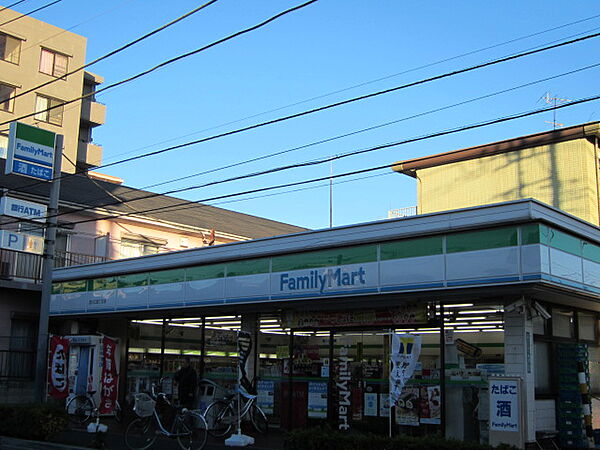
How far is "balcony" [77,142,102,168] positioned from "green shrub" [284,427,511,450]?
4389cm

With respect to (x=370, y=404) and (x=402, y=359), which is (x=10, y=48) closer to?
(x=370, y=404)

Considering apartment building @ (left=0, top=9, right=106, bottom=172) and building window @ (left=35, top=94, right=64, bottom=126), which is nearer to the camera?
apartment building @ (left=0, top=9, right=106, bottom=172)

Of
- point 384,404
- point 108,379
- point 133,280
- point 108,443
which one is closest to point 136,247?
point 133,280

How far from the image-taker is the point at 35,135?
19.8 metres

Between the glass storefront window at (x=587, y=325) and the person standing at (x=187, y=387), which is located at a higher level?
the glass storefront window at (x=587, y=325)

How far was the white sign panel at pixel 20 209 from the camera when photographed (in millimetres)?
18969

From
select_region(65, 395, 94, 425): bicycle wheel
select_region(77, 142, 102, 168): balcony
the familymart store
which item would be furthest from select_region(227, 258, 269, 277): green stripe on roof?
select_region(77, 142, 102, 168): balcony

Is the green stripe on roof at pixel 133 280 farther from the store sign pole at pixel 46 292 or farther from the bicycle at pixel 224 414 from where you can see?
the bicycle at pixel 224 414

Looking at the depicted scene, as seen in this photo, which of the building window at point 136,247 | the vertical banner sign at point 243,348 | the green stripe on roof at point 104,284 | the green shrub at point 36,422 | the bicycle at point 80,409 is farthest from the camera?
the building window at point 136,247

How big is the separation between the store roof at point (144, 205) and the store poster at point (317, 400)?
10377 mm

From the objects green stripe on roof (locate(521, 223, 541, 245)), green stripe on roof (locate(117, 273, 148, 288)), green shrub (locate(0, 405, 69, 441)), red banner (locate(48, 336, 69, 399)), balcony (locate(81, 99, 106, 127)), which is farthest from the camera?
balcony (locate(81, 99, 106, 127))

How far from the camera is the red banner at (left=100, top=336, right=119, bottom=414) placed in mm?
20469

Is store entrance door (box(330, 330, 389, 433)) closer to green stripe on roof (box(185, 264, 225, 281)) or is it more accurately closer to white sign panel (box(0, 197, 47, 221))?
green stripe on roof (box(185, 264, 225, 281))

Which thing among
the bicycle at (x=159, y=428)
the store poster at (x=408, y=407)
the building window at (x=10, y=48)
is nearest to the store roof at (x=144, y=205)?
the bicycle at (x=159, y=428)
